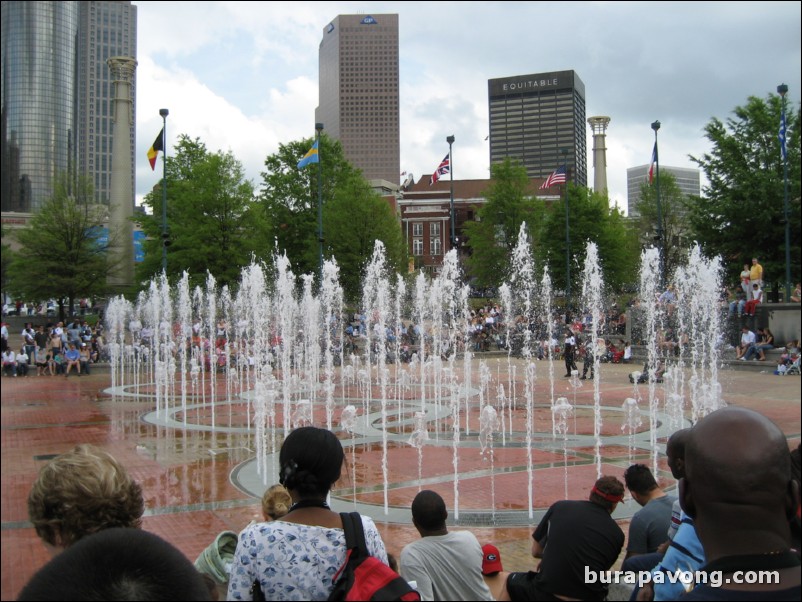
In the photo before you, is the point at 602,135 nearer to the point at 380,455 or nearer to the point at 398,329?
the point at 398,329

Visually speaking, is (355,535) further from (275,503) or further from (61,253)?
(61,253)

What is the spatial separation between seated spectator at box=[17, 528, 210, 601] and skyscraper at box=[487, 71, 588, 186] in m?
149

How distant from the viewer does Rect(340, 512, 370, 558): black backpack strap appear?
8.31 feet

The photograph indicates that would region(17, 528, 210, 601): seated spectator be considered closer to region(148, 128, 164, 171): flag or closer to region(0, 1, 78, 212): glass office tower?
region(0, 1, 78, 212): glass office tower

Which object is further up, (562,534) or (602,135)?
(602,135)

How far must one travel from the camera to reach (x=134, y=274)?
152ft

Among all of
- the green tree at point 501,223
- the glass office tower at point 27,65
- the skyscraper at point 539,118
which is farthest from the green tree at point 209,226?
the skyscraper at point 539,118

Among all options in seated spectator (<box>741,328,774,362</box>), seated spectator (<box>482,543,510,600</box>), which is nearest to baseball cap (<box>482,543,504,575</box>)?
seated spectator (<box>482,543,510,600</box>)

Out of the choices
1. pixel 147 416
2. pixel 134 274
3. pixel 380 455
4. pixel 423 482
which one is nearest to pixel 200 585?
pixel 423 482

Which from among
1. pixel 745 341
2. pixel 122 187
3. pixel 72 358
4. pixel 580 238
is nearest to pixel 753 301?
pixel 745 341

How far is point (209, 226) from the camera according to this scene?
1607 inches

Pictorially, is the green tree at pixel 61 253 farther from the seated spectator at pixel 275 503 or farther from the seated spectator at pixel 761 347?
the seated spectator at pixel 275 503

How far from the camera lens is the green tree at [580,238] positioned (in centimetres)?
5225

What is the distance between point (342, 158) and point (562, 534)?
158 ft
